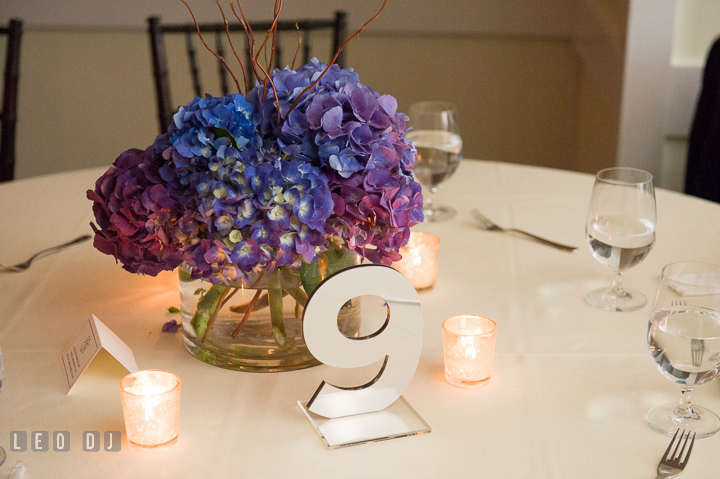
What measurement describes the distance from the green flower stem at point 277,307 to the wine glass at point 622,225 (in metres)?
0.45

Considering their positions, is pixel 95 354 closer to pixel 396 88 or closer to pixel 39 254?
pixel 39 254

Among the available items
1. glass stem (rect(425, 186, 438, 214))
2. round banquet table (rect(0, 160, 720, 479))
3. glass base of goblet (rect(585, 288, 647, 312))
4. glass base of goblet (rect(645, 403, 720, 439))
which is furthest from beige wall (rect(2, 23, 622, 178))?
glass base of goblet (rect(645, 403, 720, 439))

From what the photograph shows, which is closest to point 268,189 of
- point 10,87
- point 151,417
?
point 151,417

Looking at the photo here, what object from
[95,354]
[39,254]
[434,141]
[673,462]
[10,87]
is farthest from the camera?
[10,87]

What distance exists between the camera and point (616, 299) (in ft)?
3.28

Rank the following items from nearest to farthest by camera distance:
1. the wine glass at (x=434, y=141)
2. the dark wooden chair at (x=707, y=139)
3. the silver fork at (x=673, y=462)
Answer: the silver fork at (x=673, y=462) → the wine glass at (x=434, y=141) → the dark wooden chair at (x=707, y=139)

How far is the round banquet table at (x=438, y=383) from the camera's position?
68cm

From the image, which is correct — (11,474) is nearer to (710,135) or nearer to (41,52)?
(710,135)

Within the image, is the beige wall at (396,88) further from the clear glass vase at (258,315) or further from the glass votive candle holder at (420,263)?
the clear glass vase at (258,315)

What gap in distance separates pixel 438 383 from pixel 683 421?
26 cm

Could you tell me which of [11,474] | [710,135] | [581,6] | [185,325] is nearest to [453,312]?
[185,325]

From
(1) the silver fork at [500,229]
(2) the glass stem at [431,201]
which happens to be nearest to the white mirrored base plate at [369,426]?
(1) the silver fork at [500,229]

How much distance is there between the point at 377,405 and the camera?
76 cm

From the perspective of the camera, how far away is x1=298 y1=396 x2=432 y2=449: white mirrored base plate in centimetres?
71
